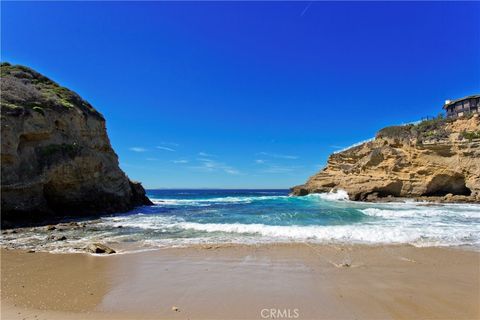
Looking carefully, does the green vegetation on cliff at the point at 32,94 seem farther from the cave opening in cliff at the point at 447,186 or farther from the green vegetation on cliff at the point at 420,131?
the cave opening in cliff at the point at 447,186

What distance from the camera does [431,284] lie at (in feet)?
19.5

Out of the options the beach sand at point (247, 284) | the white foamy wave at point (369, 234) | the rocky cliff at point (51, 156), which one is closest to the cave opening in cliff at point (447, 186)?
the white foamy wave at point (369, 234)

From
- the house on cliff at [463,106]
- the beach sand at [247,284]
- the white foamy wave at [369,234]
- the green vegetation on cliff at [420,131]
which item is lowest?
the beach sand at [247,284]

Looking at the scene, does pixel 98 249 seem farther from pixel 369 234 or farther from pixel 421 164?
pixel 421 164

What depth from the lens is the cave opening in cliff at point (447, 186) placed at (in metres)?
27.3

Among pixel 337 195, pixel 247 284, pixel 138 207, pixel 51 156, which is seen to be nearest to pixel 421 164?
Result: pixel 337 195

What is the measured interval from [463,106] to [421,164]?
23850mm

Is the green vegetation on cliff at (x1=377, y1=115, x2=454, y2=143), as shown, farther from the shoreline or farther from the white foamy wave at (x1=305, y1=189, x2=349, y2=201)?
the white foamy wave at (x1=305, y1=189, x2=349, y2=201)

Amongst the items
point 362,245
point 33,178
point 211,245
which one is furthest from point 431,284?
point 33,178

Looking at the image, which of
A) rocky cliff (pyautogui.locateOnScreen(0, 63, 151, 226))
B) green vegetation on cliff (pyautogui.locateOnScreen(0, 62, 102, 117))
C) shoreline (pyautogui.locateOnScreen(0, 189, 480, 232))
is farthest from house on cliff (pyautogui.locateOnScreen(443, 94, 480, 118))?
green vegetation on cliff (pyautogui.locateOnScreen(0, 62, 102, 117))

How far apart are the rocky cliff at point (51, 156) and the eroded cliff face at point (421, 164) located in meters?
25.3

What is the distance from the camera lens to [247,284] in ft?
19.7

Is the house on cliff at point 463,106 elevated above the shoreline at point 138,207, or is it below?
above

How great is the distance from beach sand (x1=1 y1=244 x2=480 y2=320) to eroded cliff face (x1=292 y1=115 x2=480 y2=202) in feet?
74.3
